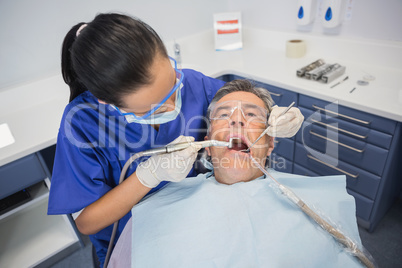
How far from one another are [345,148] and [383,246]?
0.66 metres

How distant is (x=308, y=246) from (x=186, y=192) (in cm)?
49

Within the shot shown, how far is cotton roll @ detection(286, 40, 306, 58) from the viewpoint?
6.93ft

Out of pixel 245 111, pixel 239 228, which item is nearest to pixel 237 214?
pixel 239 228

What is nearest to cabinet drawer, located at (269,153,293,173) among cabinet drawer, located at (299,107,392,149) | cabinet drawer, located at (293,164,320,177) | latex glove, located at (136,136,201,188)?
cabinet drawer, located at (293,164,320,177)

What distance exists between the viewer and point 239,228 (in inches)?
38.0

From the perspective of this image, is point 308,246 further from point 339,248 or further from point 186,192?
point 186,192

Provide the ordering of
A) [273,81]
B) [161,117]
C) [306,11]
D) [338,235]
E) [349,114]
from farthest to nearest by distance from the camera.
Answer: [306,11] < [273,81] < [349,114] < [161,117] < [338,235]

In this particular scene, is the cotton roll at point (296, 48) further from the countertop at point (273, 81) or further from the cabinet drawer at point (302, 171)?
the cabinet drawer at point (302, 171)

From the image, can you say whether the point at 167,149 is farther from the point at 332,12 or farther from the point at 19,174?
the point at 332,12

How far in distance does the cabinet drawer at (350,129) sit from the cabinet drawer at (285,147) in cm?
24

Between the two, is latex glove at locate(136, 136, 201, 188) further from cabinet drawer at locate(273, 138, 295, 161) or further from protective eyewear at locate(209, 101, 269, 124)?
cabinet drawer at locate(273, 138, 295, 161)

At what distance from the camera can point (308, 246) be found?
0.92m

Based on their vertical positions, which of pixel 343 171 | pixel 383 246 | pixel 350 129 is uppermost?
pixel 350 129

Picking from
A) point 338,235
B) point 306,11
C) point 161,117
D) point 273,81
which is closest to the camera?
point 338,235
